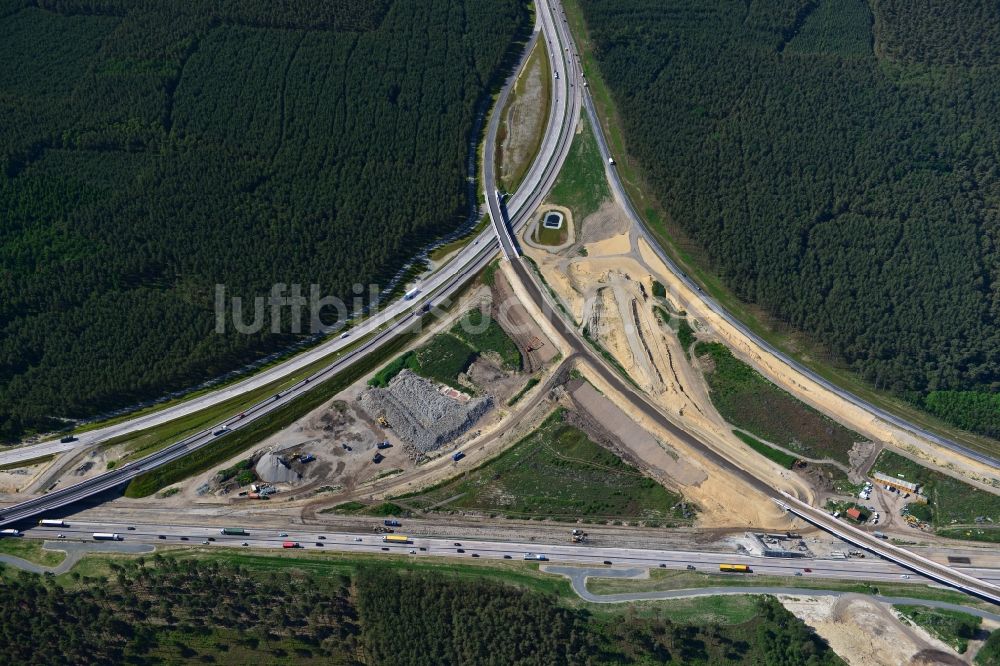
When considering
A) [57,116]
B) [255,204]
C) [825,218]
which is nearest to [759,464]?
[825,218]

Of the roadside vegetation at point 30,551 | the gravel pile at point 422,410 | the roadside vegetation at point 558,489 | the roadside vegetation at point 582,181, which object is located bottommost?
the roadside vegetation at point 30,551

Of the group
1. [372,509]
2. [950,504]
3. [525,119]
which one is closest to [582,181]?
[525,119]

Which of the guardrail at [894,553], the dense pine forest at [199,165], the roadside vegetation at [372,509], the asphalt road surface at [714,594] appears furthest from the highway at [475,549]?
the dense pine forest at [199,165]

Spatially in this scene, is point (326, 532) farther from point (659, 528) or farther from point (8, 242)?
point (8, 242)

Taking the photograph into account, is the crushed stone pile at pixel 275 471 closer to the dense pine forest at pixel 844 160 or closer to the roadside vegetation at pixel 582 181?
the roadside vegetation at pixel 582 181

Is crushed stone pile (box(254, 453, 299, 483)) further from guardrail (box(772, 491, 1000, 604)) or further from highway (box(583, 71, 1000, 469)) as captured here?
highway (box(583, 71, 1000, 469))

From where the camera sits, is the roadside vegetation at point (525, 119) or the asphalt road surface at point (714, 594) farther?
the roadside vegetation at point (525, 119)

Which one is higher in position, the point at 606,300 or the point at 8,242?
the point at 606,300

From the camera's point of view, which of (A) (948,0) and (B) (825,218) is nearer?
(B) (825,218)
